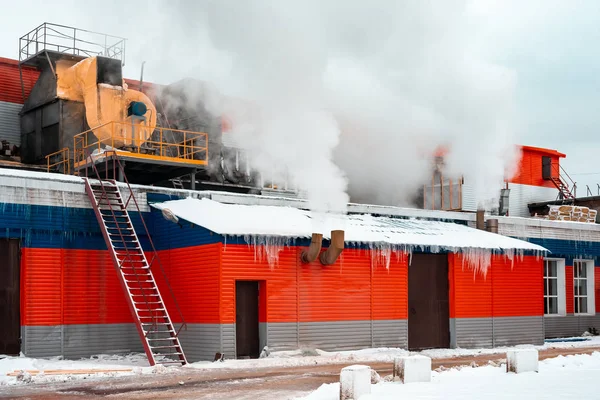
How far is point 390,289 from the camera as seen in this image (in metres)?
27.0

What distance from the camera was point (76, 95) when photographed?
33.2 m

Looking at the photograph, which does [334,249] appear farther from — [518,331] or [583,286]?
[583,286]

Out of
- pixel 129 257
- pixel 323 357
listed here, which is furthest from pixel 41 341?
pixel 323 357

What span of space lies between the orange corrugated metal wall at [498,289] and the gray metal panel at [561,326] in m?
3.97

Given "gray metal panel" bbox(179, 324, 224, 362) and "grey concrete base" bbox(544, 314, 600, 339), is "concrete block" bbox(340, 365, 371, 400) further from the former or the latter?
"grey concrete base" bbox(544, 314, 600, 339)

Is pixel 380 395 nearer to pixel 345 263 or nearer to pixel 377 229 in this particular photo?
pixel 345 263

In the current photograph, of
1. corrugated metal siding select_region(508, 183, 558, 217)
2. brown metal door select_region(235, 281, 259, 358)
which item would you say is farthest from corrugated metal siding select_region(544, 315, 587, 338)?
brown metal door select_region(235, 281, 259, 358)

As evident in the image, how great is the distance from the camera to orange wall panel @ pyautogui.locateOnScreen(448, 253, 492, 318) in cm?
2847

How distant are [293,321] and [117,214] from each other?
242 inches

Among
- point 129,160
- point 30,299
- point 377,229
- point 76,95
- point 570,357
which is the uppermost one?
point 76,95

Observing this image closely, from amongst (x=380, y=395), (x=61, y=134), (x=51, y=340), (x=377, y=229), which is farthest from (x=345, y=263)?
(x=61, y=134)

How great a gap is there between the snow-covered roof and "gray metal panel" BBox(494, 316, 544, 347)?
2.57 m

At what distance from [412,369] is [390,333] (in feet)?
34.5

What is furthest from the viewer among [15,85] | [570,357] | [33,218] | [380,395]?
[15,85]
